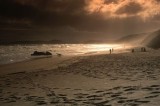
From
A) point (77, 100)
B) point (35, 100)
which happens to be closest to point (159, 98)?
point (77, 100)

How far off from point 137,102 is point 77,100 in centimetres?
254

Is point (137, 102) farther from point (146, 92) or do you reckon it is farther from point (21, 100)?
point (21, 100)

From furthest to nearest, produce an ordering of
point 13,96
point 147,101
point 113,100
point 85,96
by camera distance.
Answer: point 13,96 → point 85,96 → point 113,100 → point 147,101

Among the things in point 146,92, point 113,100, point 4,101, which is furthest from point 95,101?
point 4,101

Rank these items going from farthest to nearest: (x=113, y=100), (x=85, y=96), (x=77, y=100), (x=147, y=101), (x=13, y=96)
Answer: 1. (x=13, y=96)
2. (x=85, y=96)
3. (x=77, y=100)
4. (x=113, y=100)
5. (x=147, y=101)

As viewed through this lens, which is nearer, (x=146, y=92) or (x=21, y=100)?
(x=146, y=92)

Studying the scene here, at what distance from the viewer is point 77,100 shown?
10039 millimetres

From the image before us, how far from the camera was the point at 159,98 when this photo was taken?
29.0ft

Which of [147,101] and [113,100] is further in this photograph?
[113,100]

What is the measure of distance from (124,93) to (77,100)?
6.82ft

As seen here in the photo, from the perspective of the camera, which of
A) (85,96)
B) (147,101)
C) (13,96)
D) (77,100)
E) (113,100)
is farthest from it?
(13,96)

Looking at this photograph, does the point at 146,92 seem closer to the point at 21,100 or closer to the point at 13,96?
the point at 21,100

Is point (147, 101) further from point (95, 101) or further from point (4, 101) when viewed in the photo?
point (4, 101)

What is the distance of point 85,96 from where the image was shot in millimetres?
10758
